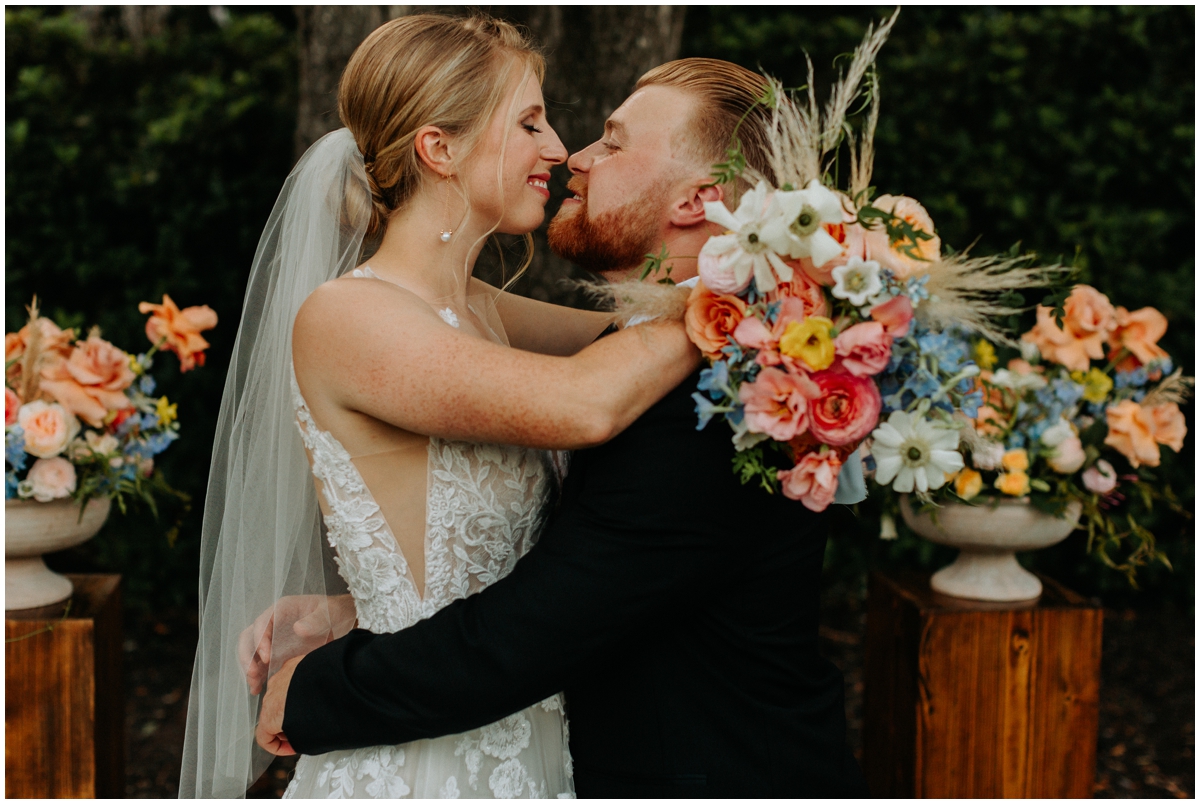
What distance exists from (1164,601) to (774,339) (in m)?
4.36

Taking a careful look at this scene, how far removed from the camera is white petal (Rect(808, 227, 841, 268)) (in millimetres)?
1288

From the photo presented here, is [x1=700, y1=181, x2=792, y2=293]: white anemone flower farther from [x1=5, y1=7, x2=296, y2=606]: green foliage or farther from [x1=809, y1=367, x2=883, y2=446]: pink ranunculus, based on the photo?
[x1=5, y1=7, x2=296, y2=606]: green foliage

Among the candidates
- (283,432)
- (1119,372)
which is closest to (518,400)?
(283,432)

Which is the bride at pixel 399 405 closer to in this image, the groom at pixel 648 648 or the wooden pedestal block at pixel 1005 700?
the groom at pixel 648 648

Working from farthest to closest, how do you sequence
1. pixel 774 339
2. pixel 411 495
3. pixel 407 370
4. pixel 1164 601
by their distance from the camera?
pixel 1164 601 < pixel 411 495 < pixel 407 370 < pixel 774 339

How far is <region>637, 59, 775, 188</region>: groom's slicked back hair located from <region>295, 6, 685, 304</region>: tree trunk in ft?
3.91

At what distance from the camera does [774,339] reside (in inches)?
52.2

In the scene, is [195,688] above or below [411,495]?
below

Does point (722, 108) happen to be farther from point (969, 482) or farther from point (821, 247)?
point (969, 482)

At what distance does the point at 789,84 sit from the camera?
170 inches

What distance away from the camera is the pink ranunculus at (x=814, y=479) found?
132cm

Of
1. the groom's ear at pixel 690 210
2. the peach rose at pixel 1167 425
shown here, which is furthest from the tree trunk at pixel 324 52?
the peach rose at pixel 1167 425

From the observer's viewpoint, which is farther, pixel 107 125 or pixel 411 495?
pixel 107 125

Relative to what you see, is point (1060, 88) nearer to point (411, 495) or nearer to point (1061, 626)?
point (1061, 626)
